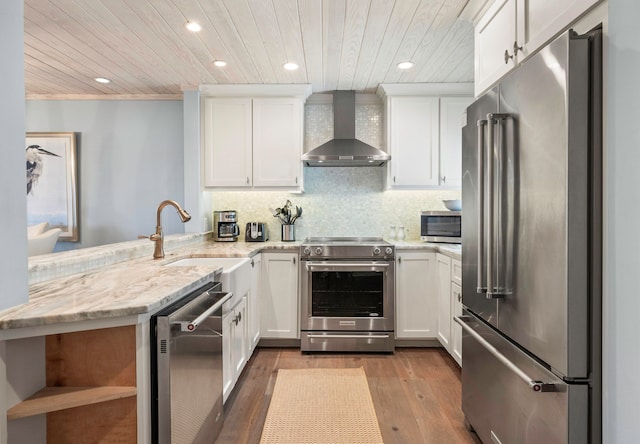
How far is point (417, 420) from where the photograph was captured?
2162 millimetres

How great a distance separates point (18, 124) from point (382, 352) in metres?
2.96

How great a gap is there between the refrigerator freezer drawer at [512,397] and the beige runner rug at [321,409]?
0.58 meters

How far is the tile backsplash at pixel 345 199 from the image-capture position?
3.92 m

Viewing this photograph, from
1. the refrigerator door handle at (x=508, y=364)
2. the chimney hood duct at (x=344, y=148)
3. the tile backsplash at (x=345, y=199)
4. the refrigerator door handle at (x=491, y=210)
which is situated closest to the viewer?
the refrigerator door handle at (x=508, y=364)

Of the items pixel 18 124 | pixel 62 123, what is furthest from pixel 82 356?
pixel 62 123

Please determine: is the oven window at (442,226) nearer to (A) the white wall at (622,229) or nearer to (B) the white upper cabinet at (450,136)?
(B) the white upper cabinet at (450,136)

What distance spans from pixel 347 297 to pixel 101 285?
2.10 meters

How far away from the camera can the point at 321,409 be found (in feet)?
7.50

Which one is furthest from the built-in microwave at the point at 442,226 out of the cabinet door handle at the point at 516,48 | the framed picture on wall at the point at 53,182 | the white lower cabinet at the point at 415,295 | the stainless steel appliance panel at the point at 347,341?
the framed picture on wall at the point at 53,182

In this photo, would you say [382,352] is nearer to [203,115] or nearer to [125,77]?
[203,115]

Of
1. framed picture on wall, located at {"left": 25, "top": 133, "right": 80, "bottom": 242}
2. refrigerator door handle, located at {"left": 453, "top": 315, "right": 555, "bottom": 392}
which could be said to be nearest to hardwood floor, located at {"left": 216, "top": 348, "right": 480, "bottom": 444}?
refrigerator door handle, located at {"left": 453, "top": 315, "right": 555, "bottom": 392}

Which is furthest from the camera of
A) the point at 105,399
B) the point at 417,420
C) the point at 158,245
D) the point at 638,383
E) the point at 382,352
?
the point at 382,352

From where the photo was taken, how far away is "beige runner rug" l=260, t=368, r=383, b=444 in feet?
6.57

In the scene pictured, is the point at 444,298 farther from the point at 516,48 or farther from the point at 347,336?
the point at 516,48
